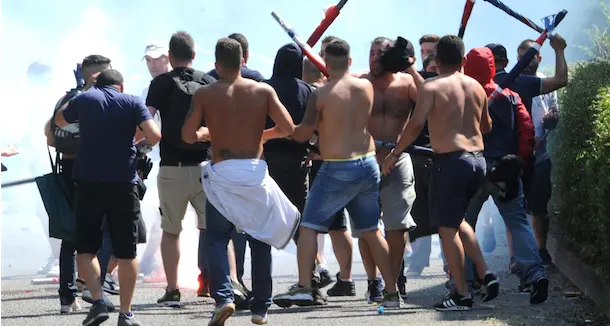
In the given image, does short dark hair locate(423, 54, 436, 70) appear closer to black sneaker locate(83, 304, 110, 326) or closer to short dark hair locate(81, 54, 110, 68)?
short dark hair locate(81, 54, 110, 68)

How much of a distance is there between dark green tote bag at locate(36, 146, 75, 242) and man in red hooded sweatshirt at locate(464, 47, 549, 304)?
285 centimetres

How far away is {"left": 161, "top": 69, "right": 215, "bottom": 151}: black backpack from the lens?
9.74 m

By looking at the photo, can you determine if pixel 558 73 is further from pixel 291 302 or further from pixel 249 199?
pixel 249 199

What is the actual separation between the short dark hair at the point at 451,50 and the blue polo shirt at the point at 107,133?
6.85ft

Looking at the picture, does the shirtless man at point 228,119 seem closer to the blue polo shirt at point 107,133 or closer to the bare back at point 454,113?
the blue polo shirt at point 107,133

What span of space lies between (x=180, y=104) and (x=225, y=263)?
1.63m

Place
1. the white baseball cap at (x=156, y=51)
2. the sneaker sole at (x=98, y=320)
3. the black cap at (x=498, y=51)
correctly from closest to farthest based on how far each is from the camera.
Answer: the sneaker sole at (x=98, y=320) → the black cap at (x=498, y=51) → the white baseball cap at (x=156, y=51)

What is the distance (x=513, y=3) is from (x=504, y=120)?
1125 cm

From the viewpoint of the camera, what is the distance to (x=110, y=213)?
8.68 meters

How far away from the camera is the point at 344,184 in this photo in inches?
364

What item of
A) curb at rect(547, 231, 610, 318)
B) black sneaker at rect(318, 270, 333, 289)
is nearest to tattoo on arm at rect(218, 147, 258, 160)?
black sneaker at rect(318, 270, 333, 289)

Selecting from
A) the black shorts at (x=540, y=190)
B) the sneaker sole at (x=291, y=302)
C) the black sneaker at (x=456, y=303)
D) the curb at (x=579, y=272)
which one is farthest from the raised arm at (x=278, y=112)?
the black shorts at (x=540, y=190)

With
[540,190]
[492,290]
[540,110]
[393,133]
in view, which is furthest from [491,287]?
[540,110]

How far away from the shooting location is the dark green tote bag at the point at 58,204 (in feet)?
31.0
